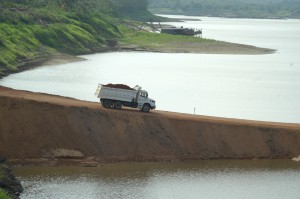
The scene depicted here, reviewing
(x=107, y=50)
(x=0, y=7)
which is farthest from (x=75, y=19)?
(x=0, y=7)

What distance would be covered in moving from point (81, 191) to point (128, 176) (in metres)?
5.16

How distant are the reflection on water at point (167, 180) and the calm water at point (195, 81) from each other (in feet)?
59.3

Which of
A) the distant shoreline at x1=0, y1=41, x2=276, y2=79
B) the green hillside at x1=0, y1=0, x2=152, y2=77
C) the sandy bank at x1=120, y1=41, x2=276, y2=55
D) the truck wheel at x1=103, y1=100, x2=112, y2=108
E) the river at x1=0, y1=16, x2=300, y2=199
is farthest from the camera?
the sandy bank at x1=120, y1=41, x2=276, y2=55

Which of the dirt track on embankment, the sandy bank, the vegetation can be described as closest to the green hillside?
the vegetation

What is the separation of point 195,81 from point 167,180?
51392mm

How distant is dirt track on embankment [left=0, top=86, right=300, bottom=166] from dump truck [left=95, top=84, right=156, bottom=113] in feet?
2.41

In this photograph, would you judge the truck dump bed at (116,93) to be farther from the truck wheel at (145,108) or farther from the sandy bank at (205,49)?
the sandy bank at (205,49)

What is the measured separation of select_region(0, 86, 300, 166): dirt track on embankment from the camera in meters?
46.3

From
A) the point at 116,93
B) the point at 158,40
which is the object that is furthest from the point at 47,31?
the point at 116,93

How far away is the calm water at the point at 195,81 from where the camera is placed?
7075 cm

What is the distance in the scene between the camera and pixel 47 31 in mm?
125812

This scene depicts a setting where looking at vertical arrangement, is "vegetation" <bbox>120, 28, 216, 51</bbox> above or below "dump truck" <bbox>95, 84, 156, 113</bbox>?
above

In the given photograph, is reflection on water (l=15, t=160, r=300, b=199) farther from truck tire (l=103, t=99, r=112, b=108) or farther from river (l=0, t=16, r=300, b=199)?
truck tire (l=103, t=99, r=112, b=108)

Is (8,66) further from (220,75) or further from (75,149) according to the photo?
(75,149)
